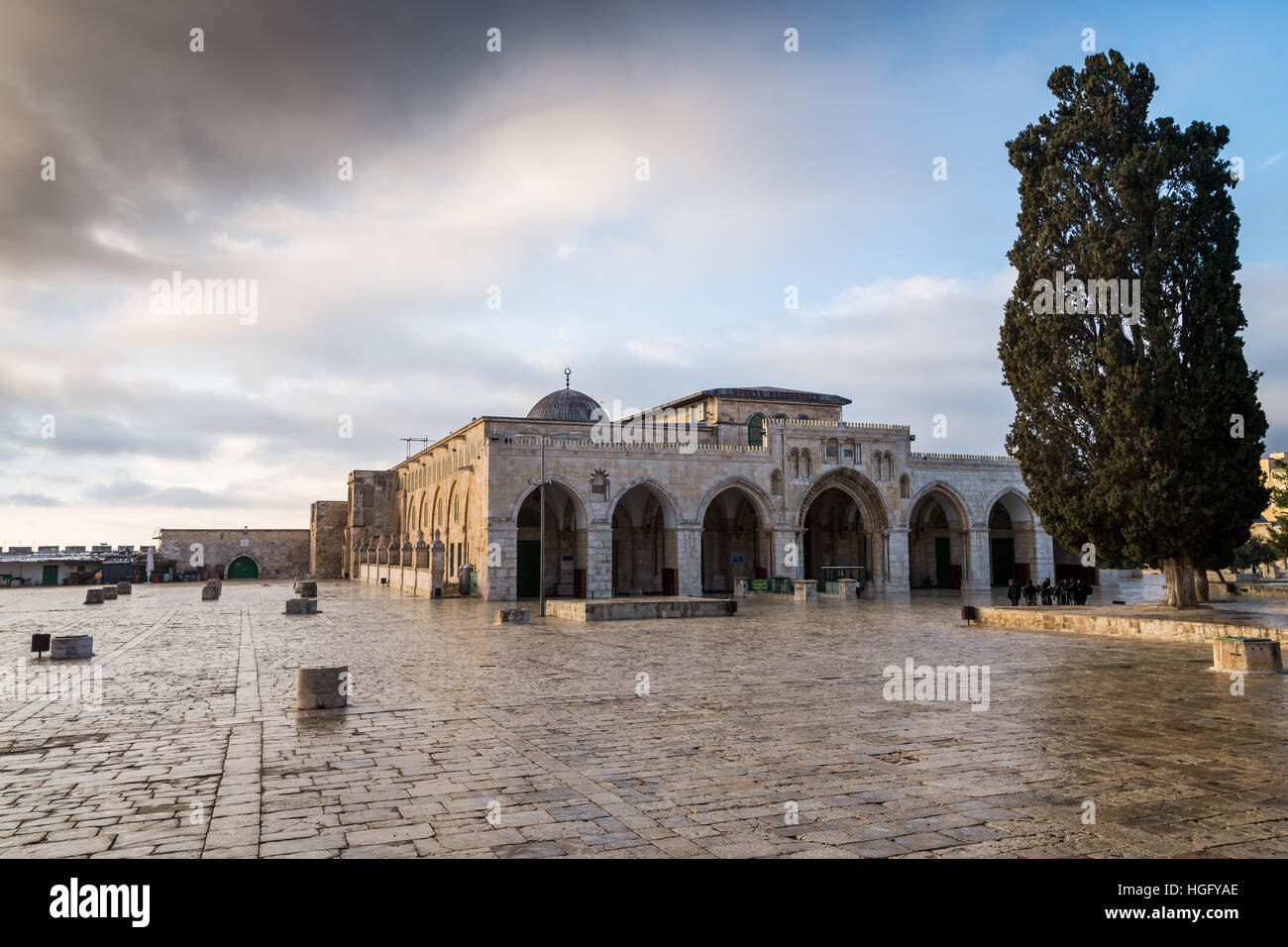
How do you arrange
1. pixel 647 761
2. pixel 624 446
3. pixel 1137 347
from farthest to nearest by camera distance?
1. pixel 624 446
2. pixel 1137 347
3. pixel 647 761

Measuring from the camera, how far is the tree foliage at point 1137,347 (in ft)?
66.9

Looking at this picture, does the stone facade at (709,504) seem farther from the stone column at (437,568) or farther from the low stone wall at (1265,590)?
the low stone wall at (1265,590)

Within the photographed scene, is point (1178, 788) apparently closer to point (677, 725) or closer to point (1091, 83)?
point (677, 725)

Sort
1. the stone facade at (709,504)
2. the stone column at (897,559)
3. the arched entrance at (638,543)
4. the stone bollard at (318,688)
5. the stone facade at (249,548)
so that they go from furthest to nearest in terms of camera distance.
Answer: the stone facade at (249,548)
the arched entrance at (638,543)
the stone column at (897,559)
the stone facade at (709,504)
the stone bollard at (318,688)

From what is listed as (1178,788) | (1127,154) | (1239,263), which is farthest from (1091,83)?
(1178,788)

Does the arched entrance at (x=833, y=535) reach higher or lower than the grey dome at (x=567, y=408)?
lower

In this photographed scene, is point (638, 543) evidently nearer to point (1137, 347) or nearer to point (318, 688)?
point (1137, 347)

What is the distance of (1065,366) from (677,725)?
61.0ft

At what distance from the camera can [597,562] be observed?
3447 centimetres

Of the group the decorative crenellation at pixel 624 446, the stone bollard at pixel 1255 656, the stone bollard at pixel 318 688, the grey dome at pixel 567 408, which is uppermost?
the grey dome at pixel 567 408

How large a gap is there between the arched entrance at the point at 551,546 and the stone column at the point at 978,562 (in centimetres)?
1948

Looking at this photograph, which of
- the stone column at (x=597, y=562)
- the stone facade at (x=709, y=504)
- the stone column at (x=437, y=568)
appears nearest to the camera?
the stone column at (x=597, y=562)

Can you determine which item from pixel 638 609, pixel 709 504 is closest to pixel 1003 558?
pixel 709 504

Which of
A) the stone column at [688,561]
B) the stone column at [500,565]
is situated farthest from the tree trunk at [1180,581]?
the stone column at [500,565]
